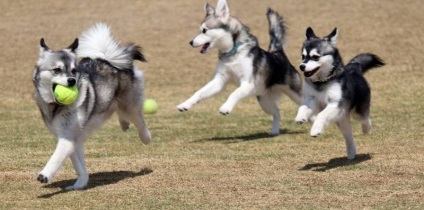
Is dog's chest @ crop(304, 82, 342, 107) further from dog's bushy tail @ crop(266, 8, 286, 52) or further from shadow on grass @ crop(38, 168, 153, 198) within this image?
dog's bushy tail @ crop(266, 8, 286, 52)

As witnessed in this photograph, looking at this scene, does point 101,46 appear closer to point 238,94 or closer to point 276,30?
point 238,94

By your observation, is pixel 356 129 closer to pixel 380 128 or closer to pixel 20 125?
pixel 380 128

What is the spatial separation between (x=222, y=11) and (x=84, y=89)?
4.07 meters

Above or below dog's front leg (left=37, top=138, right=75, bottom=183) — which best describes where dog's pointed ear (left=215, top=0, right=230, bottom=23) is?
above

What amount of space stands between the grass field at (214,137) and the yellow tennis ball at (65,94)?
2.85 ft

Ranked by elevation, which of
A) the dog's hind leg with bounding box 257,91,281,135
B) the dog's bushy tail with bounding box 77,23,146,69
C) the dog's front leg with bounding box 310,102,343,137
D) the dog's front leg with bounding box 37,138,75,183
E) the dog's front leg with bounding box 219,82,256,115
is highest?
the dog's bushy tail with bounding box 77,23,146,69

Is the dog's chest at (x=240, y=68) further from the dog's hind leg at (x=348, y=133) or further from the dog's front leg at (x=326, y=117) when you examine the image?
the dog's front leg at (x=326, y=117)

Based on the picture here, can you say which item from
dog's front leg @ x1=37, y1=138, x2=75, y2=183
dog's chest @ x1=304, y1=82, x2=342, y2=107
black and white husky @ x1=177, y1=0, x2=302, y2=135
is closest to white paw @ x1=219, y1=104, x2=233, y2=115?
black and white husky @ x1=177, y1=0, x2=302, y2=135

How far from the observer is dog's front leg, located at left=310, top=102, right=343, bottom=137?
28.7 feet

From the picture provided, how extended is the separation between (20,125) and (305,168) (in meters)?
5.92

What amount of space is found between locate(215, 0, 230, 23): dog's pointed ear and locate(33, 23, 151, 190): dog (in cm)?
263

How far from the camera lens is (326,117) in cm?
880

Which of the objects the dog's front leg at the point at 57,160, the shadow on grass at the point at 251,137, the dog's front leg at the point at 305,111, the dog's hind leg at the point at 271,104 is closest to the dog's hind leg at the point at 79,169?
the dog's front leg at the point at 57,160

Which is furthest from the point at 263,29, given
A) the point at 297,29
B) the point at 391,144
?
the point at 391,144
